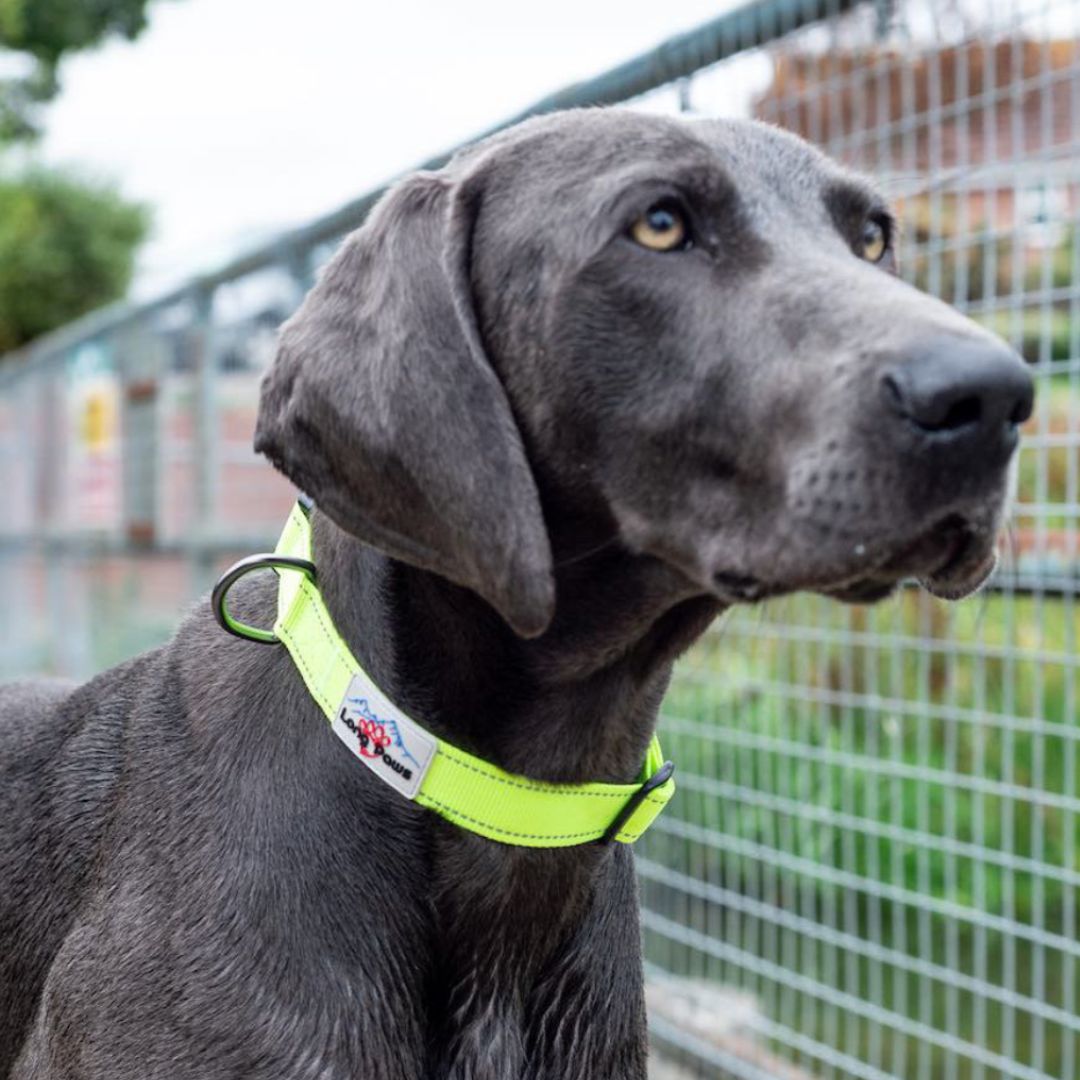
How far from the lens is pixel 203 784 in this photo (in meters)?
2.26

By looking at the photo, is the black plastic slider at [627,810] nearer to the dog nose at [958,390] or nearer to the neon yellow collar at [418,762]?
the neon yellow collar at [418,762]

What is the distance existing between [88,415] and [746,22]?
20.9 ft

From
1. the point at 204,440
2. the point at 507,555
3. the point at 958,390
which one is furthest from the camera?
the point at 204,440

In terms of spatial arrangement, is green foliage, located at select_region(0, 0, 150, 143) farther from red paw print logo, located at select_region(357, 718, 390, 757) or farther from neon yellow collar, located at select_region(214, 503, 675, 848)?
red paw print logo, located at select_region(357, 718, 390, 757)

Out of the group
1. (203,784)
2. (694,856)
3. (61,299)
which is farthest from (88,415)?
(61,299)

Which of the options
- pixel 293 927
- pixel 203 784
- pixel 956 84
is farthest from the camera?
pixel 956 84

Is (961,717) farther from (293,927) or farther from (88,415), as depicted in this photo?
(88,415)

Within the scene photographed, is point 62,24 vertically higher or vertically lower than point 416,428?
lower

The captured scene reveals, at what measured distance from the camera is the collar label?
2.11 metres

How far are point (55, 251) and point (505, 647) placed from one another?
29.4m

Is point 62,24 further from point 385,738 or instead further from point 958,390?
point 958,390

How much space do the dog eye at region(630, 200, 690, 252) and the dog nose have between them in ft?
1.42

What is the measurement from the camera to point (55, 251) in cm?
2956

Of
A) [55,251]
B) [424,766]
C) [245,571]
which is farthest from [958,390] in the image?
[55,251]
